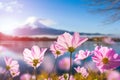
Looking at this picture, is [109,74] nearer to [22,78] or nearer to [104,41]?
[22,78]

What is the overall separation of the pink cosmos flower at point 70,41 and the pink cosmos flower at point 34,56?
9 centimetres

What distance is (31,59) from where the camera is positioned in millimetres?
886

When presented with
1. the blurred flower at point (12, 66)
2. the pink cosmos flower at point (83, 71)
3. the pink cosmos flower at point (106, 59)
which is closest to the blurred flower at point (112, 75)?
the pink cosmos flower at point (106, 59)

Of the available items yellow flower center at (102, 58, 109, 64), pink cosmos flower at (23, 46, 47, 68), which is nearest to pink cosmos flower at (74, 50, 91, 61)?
pink cosmos flower at (23, 46, 47, 68)

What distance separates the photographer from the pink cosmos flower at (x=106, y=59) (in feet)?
2.27

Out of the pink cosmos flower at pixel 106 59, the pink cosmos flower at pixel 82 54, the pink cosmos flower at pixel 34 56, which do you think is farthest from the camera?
the pink cosmos flower at pixel 82 54

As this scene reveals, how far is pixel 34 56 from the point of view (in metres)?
0.88

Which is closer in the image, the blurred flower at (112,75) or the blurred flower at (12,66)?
the blurred flower at (112,75)

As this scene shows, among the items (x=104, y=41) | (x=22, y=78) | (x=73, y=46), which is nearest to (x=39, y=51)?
(x=73, y=46)

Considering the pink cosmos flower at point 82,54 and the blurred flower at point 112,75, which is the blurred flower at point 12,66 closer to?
the pink cosmos flower at point 82,54

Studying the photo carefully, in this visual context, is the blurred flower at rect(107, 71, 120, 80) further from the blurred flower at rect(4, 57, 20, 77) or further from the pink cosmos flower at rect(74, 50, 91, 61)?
the blurred flower at rect(4, 57, 20, 77)

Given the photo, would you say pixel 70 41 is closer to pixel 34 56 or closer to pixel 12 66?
pixel 34 56

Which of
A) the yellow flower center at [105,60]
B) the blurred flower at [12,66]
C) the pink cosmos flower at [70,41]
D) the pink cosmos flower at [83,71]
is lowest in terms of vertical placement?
the pink cosmos flower at [83,71]

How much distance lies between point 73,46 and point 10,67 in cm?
37
